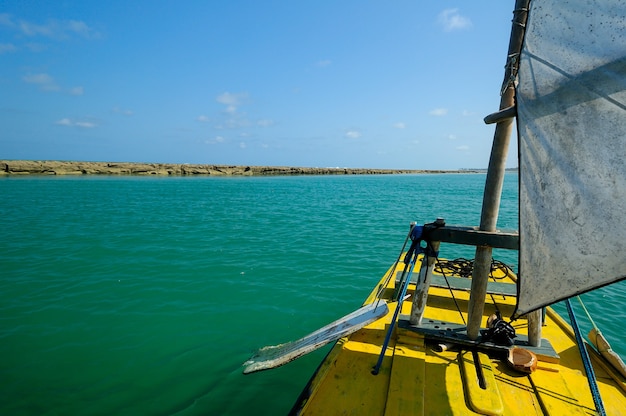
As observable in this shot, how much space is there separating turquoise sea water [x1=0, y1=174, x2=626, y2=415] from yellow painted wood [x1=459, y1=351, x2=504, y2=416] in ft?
9.60

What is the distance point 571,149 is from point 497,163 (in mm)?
1789

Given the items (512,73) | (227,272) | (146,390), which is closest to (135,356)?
(146,390)

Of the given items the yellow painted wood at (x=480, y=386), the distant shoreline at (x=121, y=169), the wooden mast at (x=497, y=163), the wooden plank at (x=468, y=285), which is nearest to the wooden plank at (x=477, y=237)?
the wooden mast at (x=497, y=163)

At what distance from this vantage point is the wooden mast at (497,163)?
3.67 metres

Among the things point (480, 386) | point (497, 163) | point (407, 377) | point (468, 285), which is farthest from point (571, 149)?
point (468, 285)

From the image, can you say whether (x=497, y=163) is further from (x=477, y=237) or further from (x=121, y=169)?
(x=121, y=169)

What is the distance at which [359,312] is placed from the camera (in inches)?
194

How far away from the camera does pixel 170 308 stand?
8398 millimetres

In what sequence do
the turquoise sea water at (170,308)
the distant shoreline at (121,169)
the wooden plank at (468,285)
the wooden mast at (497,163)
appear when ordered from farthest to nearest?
1. the distant shoreline at (121,169)
2. the wooden plank at (468,285)
3. the turquoise sea water at (170,308)
4. the wooden mast at (497,163)

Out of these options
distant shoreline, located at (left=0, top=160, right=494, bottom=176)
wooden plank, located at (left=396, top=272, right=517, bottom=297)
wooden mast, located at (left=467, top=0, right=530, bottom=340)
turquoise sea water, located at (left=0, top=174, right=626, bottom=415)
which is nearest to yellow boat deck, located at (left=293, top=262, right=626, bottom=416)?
wooden mast, located at (left=467, top=0, right=530, bottom=340)

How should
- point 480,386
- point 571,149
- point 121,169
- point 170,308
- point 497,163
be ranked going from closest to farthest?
point 571,149 < point 480,386 < point 497,163 < point 170,308 < point 121,169

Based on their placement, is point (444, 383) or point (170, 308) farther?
point (170, 308)

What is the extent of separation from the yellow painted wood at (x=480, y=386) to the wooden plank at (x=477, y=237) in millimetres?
1639

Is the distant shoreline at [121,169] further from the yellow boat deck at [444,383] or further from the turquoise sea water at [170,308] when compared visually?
the yellow boat deck at [444,383]
